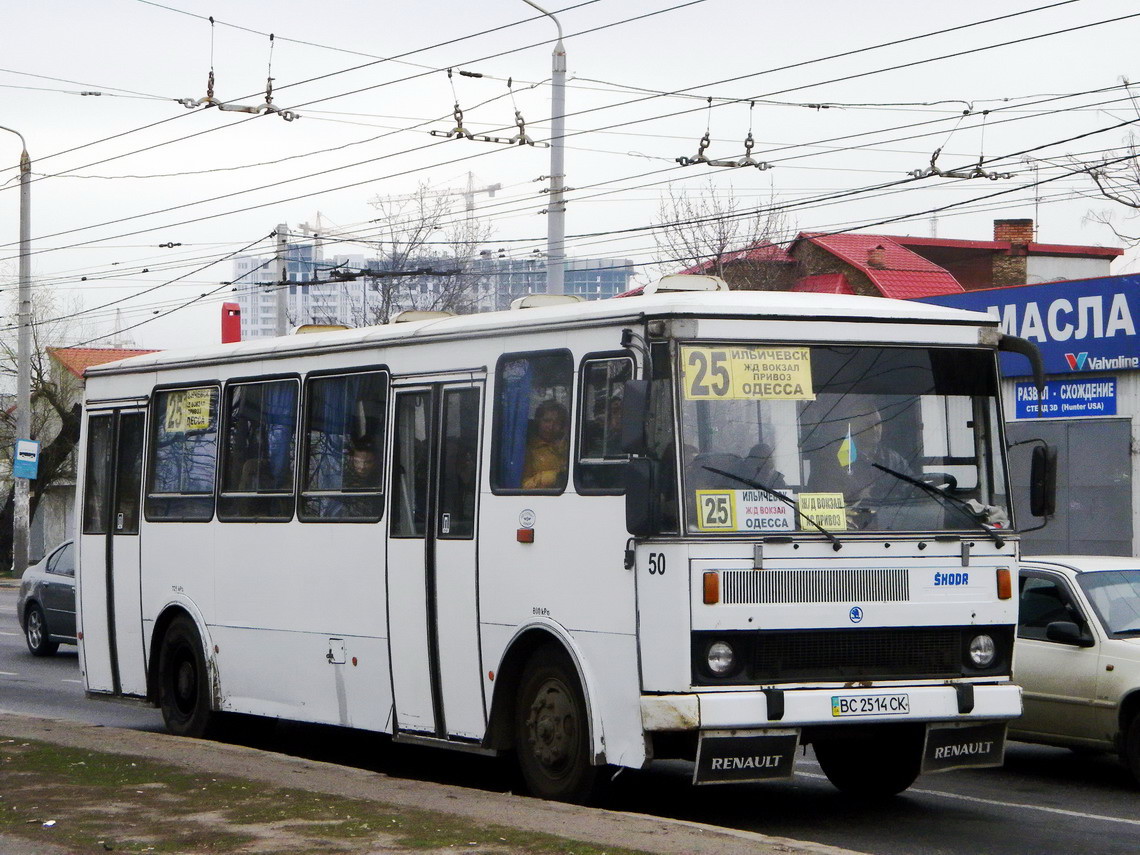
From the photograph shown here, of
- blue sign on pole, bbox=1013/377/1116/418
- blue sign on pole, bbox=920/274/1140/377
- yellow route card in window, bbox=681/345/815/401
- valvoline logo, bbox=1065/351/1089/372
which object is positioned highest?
blue sign on pole, bbox=920/274/1140/377

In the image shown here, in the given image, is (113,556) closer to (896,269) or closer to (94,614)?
(94,614)

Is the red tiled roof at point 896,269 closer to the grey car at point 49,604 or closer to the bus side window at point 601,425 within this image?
the grey car at point 49,604

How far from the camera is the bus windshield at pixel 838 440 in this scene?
8.69m

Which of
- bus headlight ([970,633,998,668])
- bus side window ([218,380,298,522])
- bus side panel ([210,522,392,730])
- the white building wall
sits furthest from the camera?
the white building wall

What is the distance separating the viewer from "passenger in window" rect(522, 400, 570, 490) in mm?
9461

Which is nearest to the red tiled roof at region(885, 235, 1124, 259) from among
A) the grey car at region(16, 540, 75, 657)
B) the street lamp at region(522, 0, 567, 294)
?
the street lamp at region(522, 0, 567, 294)

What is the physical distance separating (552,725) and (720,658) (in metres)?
1.33

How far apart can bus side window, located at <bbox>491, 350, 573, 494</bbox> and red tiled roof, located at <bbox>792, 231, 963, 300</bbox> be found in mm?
32626

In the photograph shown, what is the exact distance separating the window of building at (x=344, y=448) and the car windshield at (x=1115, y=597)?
15.8 ft

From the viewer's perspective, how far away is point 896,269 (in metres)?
44.9

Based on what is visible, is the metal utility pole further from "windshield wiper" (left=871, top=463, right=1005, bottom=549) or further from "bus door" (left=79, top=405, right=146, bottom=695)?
"windshield wiper" (left=871, top=463, right=1005, bottom=549)

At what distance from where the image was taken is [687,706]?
8.40 meters

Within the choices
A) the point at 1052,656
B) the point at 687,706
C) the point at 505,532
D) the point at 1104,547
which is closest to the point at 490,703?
the point at 505,532

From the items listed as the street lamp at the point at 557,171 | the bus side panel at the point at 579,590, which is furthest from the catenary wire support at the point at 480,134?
the bus side panel at the point at 579,590
